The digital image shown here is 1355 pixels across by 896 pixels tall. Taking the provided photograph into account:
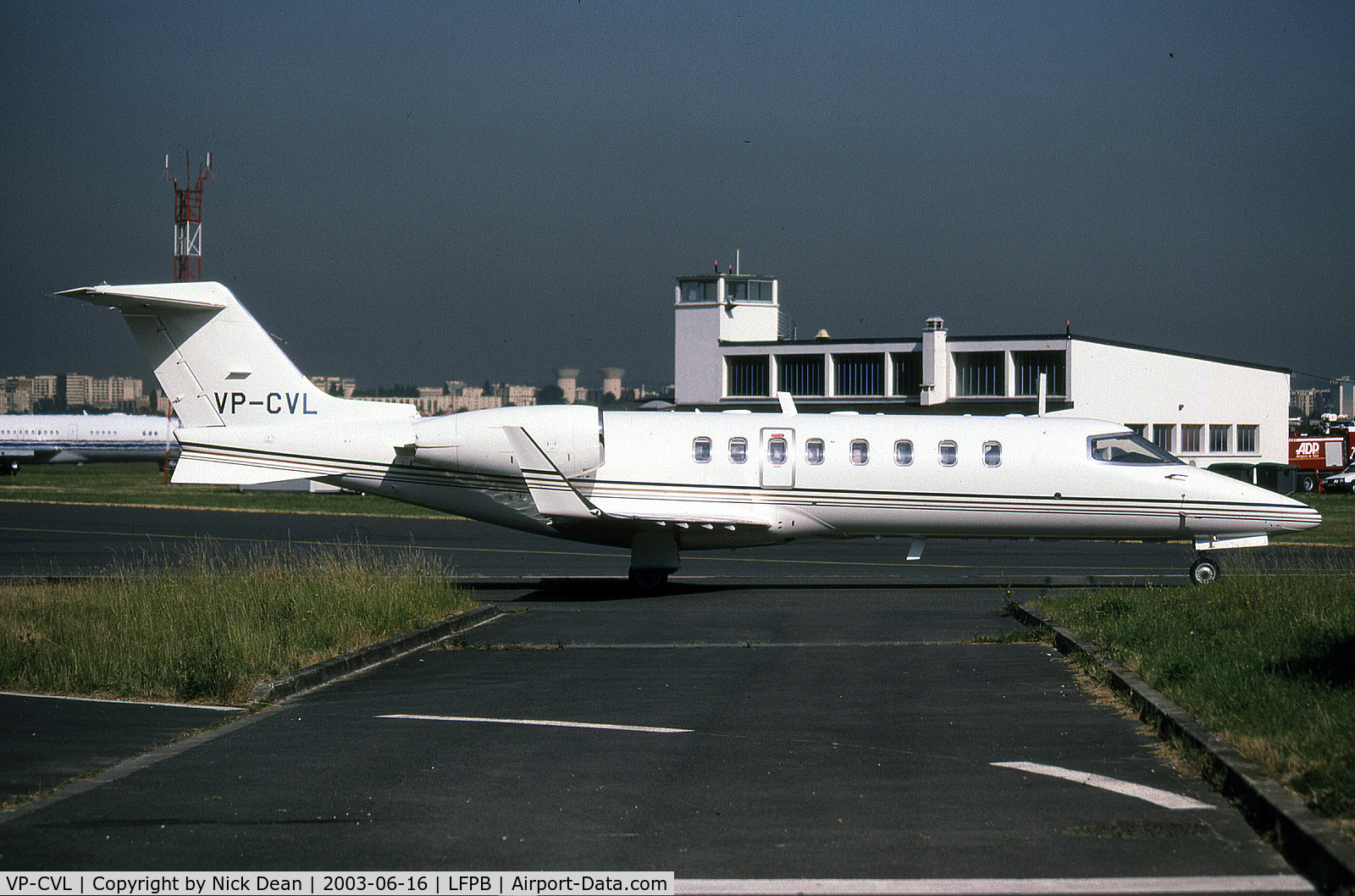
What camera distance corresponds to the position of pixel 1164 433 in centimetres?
6481

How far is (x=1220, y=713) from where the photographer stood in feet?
29.8

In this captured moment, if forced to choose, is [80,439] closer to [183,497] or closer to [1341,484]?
[183,497]

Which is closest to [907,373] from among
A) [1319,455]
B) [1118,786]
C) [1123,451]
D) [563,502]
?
[1319,455]

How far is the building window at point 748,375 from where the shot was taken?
7156 cm

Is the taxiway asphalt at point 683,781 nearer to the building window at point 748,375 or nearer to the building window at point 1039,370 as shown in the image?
the building window at point 1039,370

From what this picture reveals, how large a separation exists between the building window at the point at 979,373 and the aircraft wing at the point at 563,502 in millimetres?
46963

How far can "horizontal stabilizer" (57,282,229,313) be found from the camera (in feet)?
69.7

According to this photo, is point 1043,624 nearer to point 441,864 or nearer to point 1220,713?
point 1220,713

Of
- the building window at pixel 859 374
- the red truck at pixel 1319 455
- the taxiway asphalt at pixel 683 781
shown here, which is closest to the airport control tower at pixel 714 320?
the building window at pixel 859 374

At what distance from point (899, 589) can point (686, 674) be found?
9.45m

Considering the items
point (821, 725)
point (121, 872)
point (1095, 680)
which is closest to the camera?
point (121, 872)

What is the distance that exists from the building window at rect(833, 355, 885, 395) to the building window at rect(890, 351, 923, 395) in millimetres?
710

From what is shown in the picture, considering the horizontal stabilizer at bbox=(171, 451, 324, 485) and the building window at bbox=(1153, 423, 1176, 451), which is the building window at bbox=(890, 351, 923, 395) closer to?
the building window at bbox=(1153, 423, 1176, 451)

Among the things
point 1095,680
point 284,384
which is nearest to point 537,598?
point 284,384
